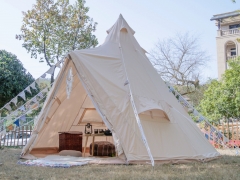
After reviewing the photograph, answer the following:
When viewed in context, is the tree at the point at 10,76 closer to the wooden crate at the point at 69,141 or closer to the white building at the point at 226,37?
the wooden crate at the point at 69,141

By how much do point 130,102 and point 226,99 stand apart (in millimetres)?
6325

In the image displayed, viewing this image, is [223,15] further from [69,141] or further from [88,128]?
[69,141]

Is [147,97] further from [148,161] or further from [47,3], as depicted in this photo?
[47,3]

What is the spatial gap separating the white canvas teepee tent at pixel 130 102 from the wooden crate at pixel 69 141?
925 mm

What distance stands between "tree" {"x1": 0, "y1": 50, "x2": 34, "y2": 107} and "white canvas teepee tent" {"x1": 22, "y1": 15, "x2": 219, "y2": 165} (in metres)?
4.73

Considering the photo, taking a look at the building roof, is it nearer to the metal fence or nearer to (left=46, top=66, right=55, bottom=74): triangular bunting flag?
the metal fence

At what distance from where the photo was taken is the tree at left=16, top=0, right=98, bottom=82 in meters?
14.0

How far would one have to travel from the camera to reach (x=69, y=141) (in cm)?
748

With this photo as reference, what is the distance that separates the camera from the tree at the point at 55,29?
14.0 m

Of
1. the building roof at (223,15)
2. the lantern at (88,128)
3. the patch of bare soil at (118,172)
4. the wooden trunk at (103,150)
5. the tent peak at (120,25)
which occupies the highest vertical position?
the building roof at (223,15)

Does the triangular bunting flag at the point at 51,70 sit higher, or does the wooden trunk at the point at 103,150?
the triangular bunting flag at the point at 51,70

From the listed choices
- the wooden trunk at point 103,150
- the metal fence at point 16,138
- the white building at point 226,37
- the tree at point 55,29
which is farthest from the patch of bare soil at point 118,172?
the white building at point 226,37

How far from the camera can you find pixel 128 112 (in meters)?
5.56

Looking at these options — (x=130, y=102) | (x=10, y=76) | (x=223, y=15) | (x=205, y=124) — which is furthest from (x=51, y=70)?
(x=223, y=15)
